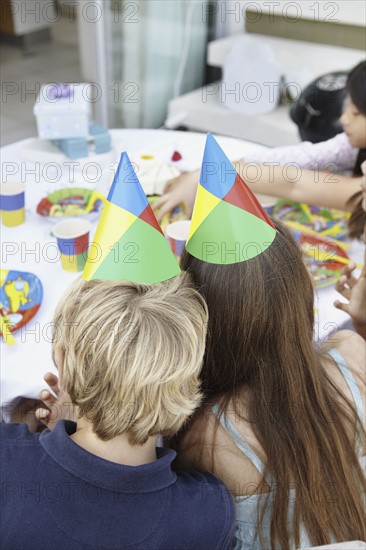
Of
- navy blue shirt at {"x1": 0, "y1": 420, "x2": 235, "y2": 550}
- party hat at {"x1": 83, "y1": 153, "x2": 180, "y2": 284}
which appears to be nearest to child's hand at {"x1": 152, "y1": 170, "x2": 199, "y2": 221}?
party hat at {"x1": 83, "y1": 153, "x2": 180, "y2": 284}

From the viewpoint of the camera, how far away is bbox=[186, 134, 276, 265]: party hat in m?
0.80

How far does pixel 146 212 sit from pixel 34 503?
39 cm

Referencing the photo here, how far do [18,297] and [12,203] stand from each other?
299 millimetres

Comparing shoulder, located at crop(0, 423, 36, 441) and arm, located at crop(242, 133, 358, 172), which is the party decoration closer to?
shoulder, located at crop(0, 423, 36, 441)

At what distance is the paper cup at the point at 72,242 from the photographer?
3.97ft

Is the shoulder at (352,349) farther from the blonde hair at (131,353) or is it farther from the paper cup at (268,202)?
the paper cup at (268,202)

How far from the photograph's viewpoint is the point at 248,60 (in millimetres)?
2992

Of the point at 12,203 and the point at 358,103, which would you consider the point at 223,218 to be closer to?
the point at 12,203

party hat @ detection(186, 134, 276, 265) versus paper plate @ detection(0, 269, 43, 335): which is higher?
party hat @ detection(186, 134, 276, 265)

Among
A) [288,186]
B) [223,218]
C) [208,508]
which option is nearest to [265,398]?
[208,508]

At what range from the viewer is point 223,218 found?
0.81 meters

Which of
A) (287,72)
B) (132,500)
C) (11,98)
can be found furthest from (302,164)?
(11,98)

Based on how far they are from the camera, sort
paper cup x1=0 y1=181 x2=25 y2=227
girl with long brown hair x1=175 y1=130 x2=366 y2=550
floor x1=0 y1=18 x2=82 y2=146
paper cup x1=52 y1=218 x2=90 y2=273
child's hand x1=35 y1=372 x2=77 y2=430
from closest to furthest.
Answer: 1. girl with long brown hair x1=175 y1=130 x2=366 y2=550
2. child's hand x1=35 y1=372 x2=77 y2=430
3. paper cup x1=52 y1=218 x2=90 y2=273
4. paper cup x1=0 y1=181 x2=25 y2=227
5. floor x1=0 y1=18 x2=82 y2=146

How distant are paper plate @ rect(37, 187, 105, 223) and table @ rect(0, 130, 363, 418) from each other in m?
0.03
